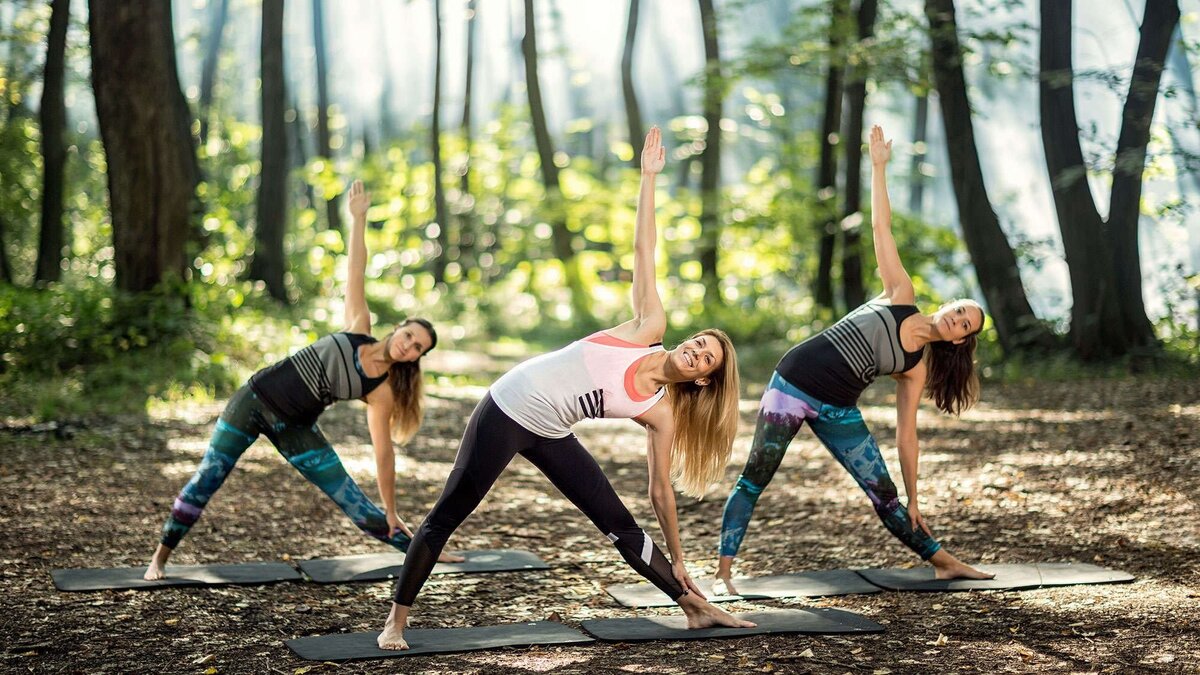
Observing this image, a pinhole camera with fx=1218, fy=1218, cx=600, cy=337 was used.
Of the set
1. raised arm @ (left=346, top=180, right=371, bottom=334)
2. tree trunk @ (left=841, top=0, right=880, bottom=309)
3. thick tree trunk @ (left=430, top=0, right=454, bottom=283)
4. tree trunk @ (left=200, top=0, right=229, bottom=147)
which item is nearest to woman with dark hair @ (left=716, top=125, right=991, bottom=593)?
raised arm @ (left=346, top=180, right=371, bottom=334)

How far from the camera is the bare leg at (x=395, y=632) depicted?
465 centimetres

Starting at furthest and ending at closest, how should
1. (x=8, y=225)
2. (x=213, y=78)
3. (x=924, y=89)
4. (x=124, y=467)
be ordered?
(x=213, y=78), (x=8, y=225), (x=924, y=89), (x=124, y=467)

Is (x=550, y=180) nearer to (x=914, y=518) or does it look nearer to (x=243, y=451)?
(x=243, y=451)

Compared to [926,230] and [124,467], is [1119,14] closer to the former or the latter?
[926,230]

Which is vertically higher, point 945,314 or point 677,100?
point 677,100

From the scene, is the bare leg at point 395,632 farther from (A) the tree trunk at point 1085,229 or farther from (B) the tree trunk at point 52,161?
(B) the tree trunk at point 52,161

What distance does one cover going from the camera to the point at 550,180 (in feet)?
79.0

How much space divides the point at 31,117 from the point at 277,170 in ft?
27.8

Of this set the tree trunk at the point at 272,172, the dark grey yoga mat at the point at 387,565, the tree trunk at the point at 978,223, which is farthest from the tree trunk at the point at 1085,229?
the tree trunk at the point at 272,172

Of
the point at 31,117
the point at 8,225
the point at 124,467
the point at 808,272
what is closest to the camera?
the point at 124,467

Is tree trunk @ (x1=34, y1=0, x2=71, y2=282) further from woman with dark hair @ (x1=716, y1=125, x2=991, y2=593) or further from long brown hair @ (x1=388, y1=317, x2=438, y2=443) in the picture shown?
woman with dark hair @ (x1=716, y1=125, x2=991, y2=593)

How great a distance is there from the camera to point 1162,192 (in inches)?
528

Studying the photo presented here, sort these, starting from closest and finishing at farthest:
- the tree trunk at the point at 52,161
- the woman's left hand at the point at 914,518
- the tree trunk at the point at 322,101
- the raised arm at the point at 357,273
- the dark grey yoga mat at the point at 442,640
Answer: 1. the dark grey yoga mat at the point at 442,640
2. the woman's left hand at the point at 914,518
3. the raised arm at the point at 357,273
4. the tree trunk at the point at 52,161
5. the tree trunk at the point at 322,101

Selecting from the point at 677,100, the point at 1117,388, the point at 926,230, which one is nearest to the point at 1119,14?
the point at 926,230
